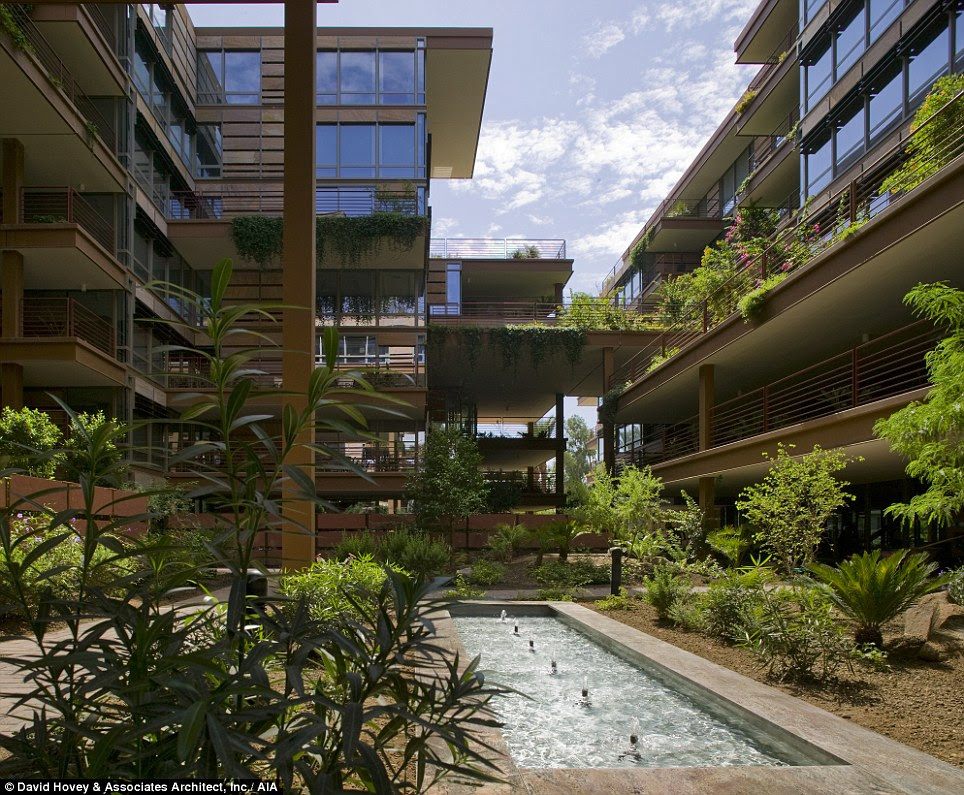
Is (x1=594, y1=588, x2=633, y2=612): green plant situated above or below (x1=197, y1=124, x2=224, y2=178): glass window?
below

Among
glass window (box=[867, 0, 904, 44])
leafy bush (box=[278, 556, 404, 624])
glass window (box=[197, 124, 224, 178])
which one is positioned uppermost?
glass window (box=[197, 124, 224, 178])

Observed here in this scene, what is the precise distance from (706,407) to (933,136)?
9041 millimetres

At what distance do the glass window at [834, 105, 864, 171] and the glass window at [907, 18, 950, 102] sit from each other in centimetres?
231

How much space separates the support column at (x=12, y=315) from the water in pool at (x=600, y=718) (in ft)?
49.6

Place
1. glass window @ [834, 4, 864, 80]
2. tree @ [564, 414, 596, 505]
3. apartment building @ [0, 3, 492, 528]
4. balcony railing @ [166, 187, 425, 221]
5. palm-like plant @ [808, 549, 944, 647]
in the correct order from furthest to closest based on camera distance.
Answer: tree @ [564, 414, 596, 505] < balcony railing @ [166, 187, 425, 221] < apartment building @ [0, 3, 492, 528] < glass window @ [834, 4, 864, 80] < palm-like plant @ [808, 549, 944, 647]

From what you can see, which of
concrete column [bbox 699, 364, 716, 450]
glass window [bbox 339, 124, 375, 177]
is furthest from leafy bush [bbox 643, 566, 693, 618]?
glass window [bbox 339, 124, 375, 177]

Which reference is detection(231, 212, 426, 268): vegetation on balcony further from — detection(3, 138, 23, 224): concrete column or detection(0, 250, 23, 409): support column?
detection(0, 250, 23, 409): support column

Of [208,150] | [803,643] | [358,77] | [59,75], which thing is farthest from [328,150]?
[803,643]

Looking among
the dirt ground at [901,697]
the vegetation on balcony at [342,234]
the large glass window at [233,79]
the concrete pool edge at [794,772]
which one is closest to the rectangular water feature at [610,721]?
the concrete pool edge at [794,772]

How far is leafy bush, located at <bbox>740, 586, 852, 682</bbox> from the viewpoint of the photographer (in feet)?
22.8

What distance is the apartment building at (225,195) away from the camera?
21.9 meters

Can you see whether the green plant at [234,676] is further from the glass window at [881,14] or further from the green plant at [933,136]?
the glass window at [881,14]

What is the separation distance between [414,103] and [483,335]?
28.6 ft

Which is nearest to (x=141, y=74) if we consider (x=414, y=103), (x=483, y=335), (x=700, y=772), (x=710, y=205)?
(x=414, y=103)
